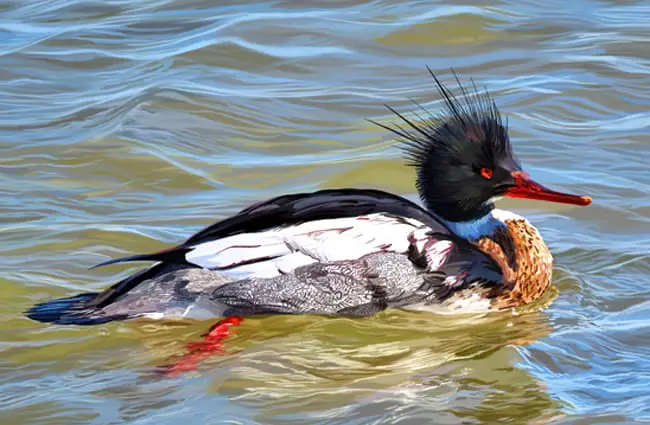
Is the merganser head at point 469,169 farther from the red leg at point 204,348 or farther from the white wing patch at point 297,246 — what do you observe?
the red leg at point 204,348

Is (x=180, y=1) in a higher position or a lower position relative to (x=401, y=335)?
higher

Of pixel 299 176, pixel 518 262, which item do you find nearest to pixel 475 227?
pixel 518 262

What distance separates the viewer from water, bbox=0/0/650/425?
561 cm

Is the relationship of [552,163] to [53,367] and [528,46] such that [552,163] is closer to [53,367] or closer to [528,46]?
[528,46]

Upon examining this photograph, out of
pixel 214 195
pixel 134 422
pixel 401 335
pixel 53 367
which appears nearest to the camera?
pixel 134 422

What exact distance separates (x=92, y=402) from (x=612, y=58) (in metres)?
6.06

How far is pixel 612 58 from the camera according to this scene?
10.4 metres

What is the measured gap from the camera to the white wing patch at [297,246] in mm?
6305

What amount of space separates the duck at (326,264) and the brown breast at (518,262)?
0.12 ft

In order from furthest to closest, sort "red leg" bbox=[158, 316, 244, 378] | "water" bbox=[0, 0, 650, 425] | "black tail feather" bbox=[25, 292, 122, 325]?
"black tail feather" bbox=[25, 292, 122, 325]
"red leg" bbox=[158, 316, 244, 378]
"water" bbox=[0, 0, 650, 425]

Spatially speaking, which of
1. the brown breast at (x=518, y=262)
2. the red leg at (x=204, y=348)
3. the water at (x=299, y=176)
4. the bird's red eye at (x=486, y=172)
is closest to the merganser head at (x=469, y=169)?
the bird's red eye at (x=486, y=172)

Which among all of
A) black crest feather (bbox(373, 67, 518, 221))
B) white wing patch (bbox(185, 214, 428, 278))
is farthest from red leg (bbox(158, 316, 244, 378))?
black crest feather (bbox(373, 67, 518, 221))

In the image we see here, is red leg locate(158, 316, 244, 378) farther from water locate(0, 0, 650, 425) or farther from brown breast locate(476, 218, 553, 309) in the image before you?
brown breast locate(476, 218, 553, 309)

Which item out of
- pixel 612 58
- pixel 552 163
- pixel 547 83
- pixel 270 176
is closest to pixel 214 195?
pixel 270 176
